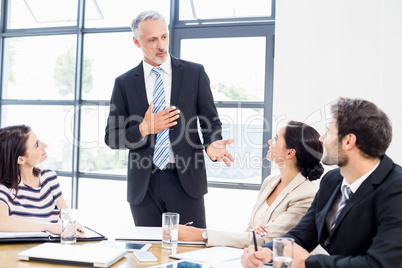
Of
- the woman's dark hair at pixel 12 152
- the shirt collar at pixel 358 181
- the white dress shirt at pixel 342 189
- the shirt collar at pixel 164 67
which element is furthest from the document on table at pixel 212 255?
the shirt collar at pixel 164 67

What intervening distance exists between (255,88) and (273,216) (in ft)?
6.92

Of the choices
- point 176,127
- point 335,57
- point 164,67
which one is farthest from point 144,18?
point 335,57

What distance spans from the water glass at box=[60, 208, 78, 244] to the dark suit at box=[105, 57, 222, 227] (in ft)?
2.50

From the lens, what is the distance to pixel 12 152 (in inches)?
93.0

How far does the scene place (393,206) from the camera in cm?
147

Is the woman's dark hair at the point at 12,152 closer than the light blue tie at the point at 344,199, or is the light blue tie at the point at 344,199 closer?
the light blue tie at the point at 344,199

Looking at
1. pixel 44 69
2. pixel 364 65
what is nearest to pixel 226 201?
pixel 364 65

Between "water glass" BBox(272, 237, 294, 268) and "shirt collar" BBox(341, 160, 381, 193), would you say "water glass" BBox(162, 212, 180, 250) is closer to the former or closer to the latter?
"water glass" BBox(272, 237, 294, 268)

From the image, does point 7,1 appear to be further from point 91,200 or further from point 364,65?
point 364,65

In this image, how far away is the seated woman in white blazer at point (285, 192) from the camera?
1.90m

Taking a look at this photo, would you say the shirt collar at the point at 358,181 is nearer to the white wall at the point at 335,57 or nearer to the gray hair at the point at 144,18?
the gray hair at the point at 144,18

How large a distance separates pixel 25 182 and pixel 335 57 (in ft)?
8.12

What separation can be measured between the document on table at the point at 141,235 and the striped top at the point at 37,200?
50 centimetres

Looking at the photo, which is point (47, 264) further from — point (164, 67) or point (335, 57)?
point (335, 57)
